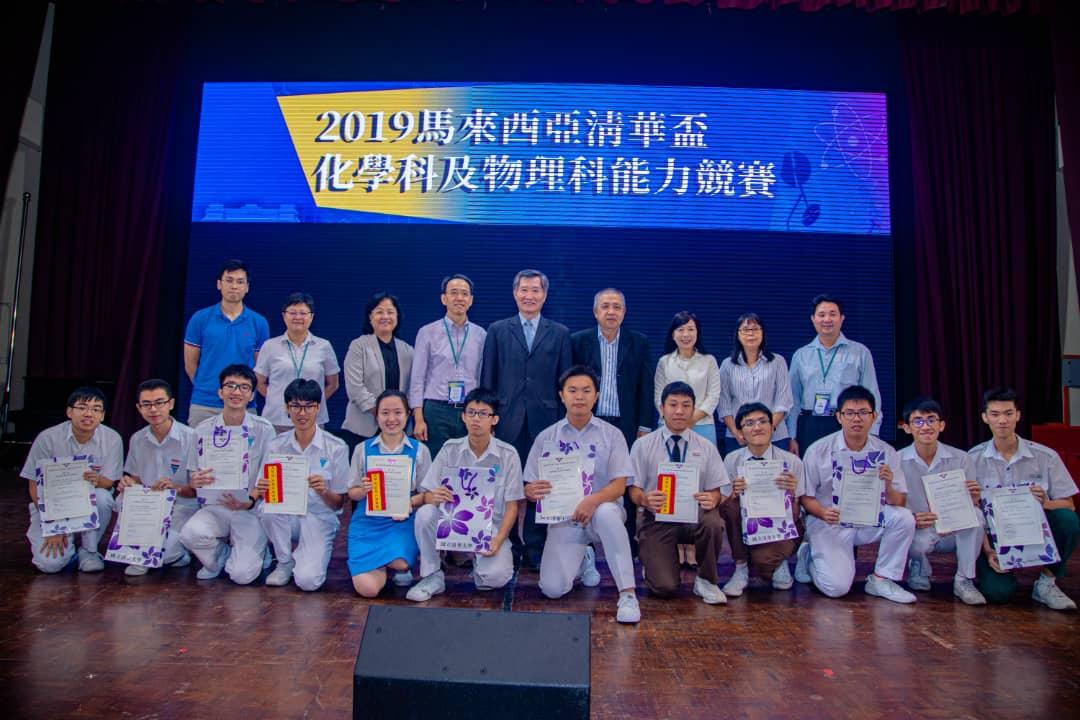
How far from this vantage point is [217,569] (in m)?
3.54

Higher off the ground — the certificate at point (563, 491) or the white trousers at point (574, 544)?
the certificate at point (563, 491)

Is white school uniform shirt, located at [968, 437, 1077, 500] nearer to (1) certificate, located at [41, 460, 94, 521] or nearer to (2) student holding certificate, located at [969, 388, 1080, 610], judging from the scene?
(2) student holding certificate, located at [969, 388, 1080, 610]

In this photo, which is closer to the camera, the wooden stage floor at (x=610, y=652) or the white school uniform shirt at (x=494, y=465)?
the wooden stage floor at (x=610, y=652)

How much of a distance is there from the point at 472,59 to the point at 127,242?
3.04 metres

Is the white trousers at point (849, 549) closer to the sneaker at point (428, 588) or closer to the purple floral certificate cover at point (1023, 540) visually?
the purple floral certificate cover at point (1023, 540)

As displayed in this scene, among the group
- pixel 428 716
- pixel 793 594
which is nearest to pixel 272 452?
pixel 428 716

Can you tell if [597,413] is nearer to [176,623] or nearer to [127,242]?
[176,623]

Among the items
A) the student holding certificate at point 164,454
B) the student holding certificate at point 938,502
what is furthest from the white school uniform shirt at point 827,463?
the student holding certificate at point 164,454

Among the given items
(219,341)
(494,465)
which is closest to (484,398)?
(494,465)

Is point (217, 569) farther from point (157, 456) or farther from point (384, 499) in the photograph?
point (384, 499)

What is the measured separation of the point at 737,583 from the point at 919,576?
88 cm

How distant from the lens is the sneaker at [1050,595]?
318cm

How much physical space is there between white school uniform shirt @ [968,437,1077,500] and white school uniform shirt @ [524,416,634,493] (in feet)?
5.54

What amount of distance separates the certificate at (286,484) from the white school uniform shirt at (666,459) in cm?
147
